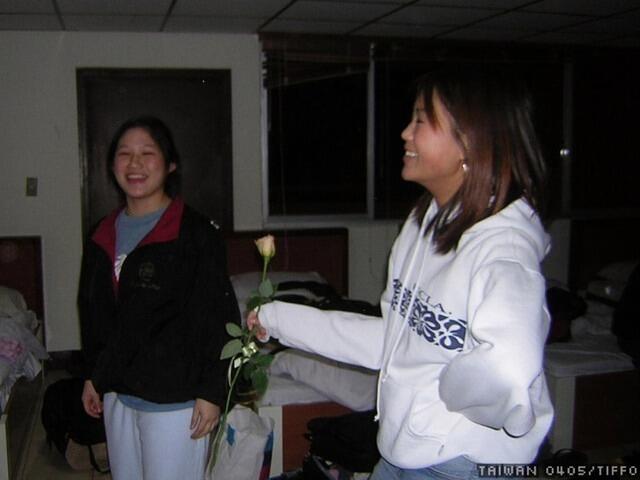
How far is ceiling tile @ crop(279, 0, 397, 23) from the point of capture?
3322mm

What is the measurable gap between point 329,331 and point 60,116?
324 centimetres

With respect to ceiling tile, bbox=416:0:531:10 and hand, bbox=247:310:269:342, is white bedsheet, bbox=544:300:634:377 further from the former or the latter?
hand, bbox=247:310:269:342

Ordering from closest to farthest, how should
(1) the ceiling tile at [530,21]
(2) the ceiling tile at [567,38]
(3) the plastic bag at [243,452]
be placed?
(3) the plastic bag at [243,452], (1) the ceiling tile at [530,21], (2) the ceiling tile at [567,38]

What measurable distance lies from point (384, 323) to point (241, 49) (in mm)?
3230

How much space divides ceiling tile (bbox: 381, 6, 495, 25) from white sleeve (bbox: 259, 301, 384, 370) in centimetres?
260

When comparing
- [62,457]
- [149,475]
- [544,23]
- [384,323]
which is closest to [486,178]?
[384,323]

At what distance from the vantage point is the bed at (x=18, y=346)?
2584mm

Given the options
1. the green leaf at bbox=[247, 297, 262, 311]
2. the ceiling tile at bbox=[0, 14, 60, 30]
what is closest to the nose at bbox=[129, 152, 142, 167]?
the green leaf at bbox=[247, 297, 262, 311]

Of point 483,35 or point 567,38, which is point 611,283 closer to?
point 567,38

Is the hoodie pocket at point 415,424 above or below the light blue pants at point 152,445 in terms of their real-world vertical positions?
above

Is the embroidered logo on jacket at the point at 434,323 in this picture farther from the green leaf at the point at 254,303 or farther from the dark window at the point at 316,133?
the dark window at the point at 316,133

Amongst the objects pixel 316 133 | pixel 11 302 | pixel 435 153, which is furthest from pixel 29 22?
pixel 435 153

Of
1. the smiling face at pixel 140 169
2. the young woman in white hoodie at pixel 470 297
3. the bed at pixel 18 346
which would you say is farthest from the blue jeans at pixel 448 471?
the bed at pixel 18 346

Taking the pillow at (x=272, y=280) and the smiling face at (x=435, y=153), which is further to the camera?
the pillow at (x=272, y=280)
